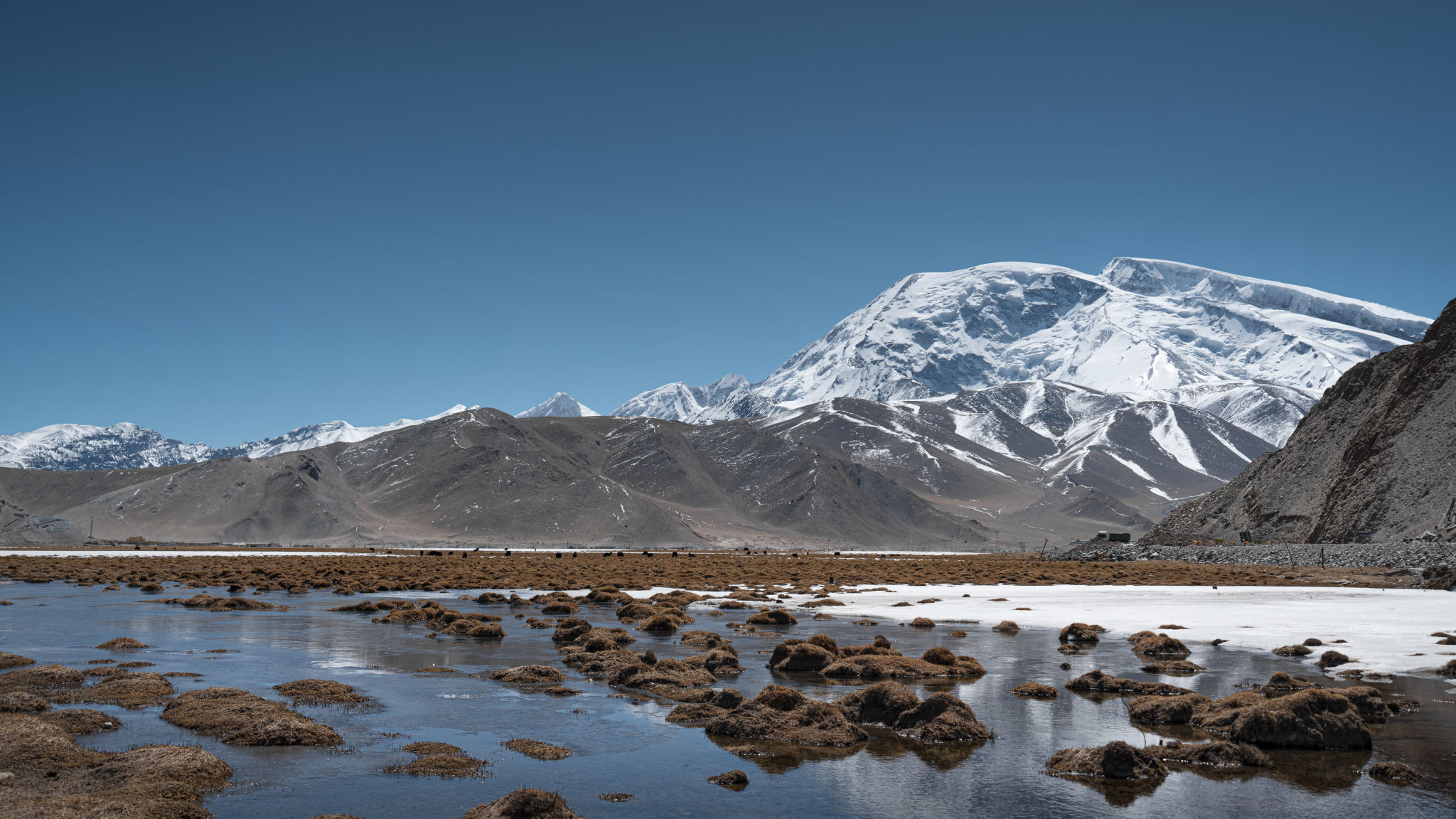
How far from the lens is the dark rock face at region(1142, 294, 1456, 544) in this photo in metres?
73.7

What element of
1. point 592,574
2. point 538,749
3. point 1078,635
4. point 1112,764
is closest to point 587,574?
point 592,574

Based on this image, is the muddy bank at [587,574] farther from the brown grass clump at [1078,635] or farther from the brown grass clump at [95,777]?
the brown grass clump at [95,777]

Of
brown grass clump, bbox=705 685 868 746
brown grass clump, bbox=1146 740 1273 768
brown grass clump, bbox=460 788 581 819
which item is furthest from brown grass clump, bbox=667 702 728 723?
brown grass clump, bbox=1146 740 1273 768

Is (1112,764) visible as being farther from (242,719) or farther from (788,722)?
(242,719)

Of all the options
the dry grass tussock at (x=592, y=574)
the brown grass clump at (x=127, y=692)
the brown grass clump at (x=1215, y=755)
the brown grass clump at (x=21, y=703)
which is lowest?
the dry grass tussock at (x=592, y=574)

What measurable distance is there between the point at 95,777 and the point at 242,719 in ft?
13.0

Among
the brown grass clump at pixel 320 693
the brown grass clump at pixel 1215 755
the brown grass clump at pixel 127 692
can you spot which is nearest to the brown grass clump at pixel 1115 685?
the brown grass clump at pixel 1215 755

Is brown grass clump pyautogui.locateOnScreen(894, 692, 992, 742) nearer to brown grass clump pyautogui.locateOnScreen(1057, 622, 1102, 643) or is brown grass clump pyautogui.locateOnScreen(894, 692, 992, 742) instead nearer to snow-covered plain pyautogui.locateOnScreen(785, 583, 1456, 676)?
snow-covered plain pyautogui.locateOnScreen(785, 583, 1456, 676)

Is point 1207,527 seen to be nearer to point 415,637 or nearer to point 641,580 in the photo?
point 641,580

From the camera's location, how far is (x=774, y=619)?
3941 centimetres

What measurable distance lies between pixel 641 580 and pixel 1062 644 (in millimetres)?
39768

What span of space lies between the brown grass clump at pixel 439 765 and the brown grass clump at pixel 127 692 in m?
7.42

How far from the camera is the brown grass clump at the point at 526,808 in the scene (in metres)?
12.2

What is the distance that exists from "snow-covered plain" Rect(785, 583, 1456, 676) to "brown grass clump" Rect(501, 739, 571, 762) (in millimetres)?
19841
